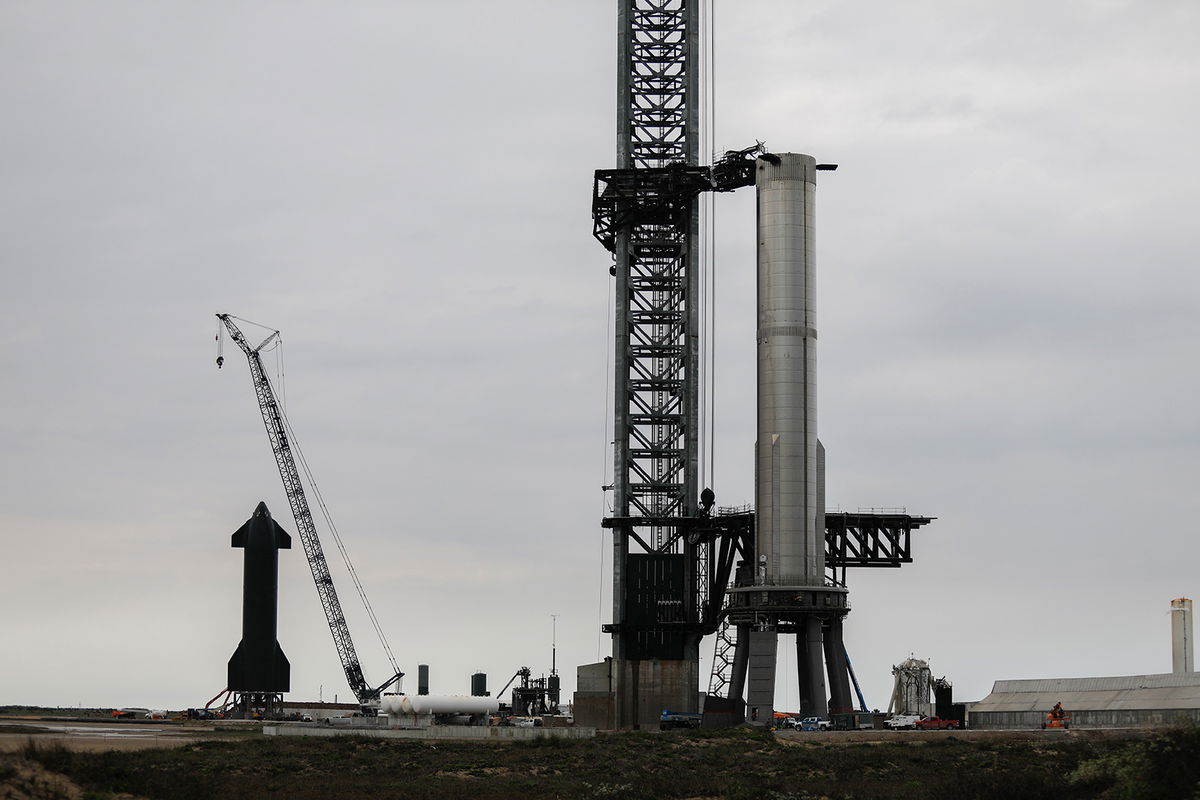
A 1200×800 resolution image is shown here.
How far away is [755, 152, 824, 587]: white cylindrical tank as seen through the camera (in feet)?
365

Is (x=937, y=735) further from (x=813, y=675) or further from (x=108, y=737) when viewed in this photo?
(x=108, y=737)

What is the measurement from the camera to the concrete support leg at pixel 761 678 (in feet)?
357

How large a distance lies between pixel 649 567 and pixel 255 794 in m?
61.1

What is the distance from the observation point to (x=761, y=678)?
4313 inches

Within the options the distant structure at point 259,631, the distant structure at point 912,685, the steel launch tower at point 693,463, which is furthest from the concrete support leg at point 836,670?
the distant structure at point 259,631

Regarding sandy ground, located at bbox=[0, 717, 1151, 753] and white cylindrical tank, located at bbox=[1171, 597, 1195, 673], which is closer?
sandy ground, located at bbox=[0, 717, 1151, 753]

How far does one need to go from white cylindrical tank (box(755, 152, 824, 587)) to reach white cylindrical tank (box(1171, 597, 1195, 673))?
27.1m

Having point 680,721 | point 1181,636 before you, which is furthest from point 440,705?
point 1181,636

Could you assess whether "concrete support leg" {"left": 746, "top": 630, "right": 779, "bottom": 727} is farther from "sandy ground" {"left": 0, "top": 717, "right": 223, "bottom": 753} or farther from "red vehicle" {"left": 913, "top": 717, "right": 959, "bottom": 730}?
"sandy ground" {"left": 0, "top": 717, "right": 223, "bottom": 753}

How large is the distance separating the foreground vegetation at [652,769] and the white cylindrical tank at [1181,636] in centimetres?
3066

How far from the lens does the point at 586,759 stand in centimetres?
8500

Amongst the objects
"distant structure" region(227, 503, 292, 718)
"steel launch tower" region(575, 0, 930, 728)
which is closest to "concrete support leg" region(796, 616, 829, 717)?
"steel launch tower" region(575, 0, 930, 728)

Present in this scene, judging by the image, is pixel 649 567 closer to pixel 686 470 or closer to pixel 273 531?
pixel 686 470

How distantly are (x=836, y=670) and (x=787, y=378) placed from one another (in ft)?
71.8
